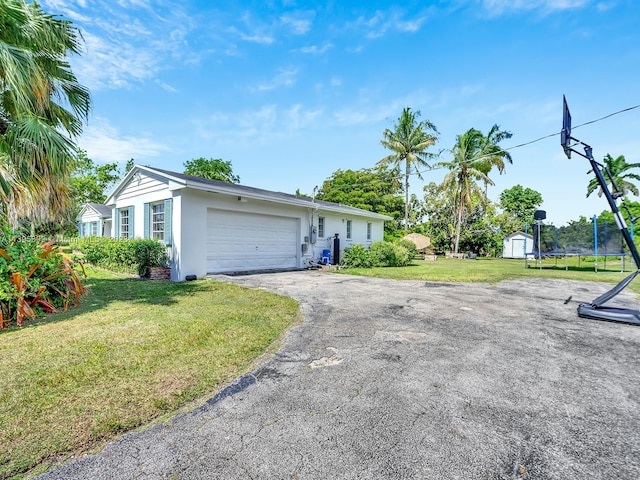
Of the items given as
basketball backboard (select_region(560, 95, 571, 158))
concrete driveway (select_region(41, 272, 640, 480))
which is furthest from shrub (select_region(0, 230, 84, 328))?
basketball backboard (select_region(560, 95, 571, 158))

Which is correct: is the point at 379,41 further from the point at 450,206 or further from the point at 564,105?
the point at 450,206

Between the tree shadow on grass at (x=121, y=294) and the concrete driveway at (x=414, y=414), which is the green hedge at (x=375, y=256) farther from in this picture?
the concrete driveway at (x=414, y=414)

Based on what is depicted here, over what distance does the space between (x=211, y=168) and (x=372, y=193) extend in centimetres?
1962

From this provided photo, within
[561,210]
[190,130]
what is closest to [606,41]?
[190,130]

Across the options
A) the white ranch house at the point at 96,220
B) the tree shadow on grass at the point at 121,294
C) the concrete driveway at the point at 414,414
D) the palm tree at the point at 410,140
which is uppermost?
the palm tree at the point at 410,140

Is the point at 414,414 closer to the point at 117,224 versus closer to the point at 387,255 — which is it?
the point at 387,255

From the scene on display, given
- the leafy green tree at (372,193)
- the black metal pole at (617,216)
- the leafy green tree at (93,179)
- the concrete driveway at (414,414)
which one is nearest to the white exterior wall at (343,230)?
the black metal pole at (617,216)

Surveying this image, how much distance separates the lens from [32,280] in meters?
4.93

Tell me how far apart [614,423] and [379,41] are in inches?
472

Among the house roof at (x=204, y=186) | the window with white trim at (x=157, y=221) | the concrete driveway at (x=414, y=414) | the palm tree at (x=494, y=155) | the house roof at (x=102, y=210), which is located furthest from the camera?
the palm tree at (x=494, y=155)

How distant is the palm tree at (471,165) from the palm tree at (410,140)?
2.04 m

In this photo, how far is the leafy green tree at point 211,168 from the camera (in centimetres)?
3678

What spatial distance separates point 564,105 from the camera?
5.46m

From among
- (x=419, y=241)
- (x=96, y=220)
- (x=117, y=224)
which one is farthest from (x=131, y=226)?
(x=419, y=241)
